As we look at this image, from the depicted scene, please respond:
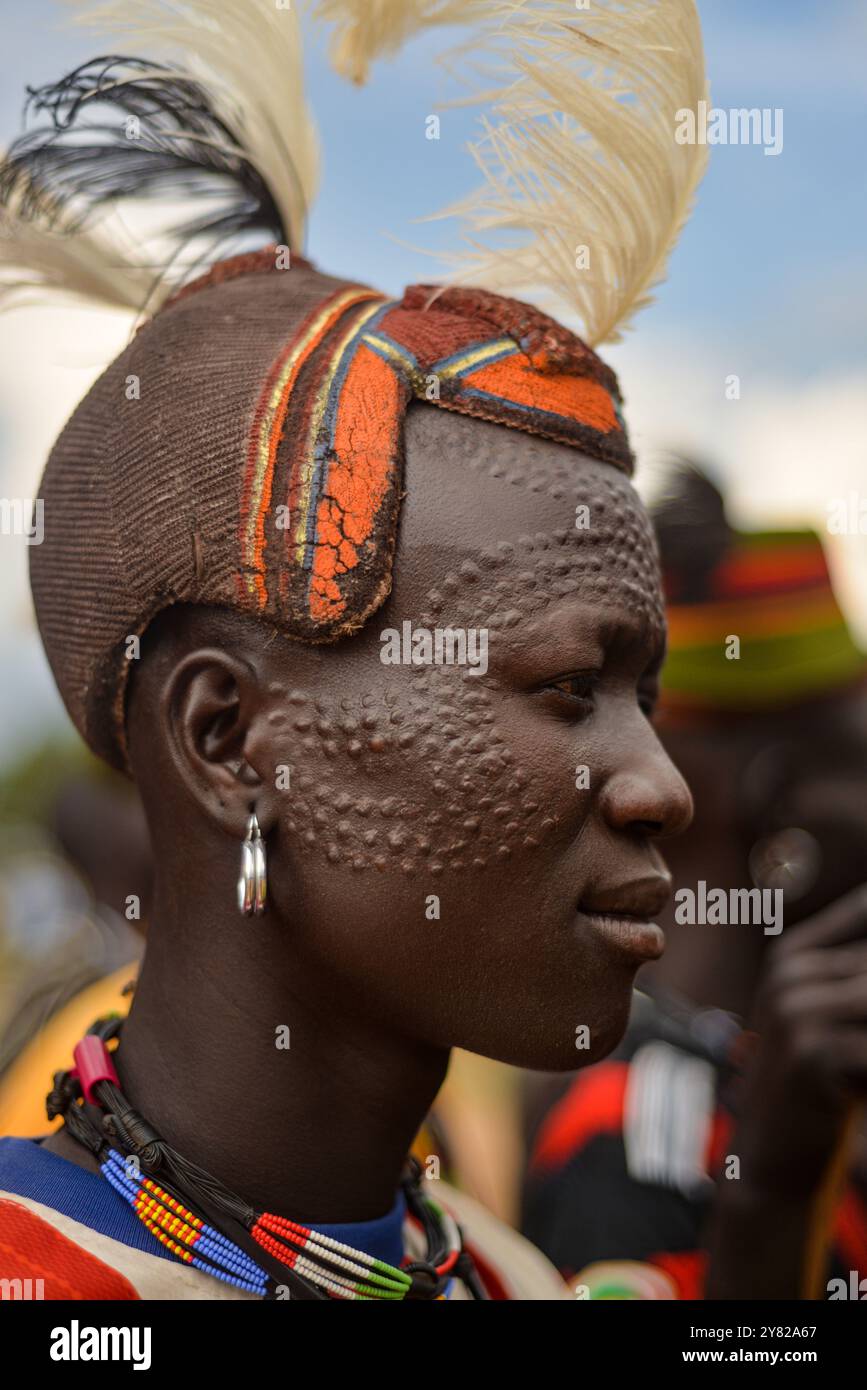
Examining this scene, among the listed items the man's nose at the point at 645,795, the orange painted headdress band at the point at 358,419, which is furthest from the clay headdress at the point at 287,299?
the man's nose at the point at 645,795

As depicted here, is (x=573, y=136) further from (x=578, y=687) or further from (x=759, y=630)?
(x=759, y=630)

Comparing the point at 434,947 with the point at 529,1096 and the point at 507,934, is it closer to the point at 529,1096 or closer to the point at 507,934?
the point at 507,934

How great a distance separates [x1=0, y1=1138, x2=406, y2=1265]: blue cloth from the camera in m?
2.22

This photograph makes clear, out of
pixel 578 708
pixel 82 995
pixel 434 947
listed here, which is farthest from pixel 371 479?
pixel 82 995

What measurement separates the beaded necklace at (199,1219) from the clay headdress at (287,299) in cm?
61

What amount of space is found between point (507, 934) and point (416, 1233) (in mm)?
908

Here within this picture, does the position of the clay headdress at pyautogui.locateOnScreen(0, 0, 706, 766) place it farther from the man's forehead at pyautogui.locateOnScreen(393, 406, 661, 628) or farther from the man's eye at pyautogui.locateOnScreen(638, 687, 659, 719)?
the man's eye at pyautogui.locateOnScreen(638, 687, 659, 719)

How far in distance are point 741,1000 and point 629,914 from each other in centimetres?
300

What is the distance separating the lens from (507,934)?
7.31 feet

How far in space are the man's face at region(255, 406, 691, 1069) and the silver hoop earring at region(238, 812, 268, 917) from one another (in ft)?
0.19

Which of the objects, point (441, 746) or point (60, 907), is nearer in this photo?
point (441, 746)

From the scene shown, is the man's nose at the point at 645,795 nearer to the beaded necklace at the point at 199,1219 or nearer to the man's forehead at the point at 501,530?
the man's forehead at the point at 501,530

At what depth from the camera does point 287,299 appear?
2.47 metres

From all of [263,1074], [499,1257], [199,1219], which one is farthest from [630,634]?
[499,1257]
